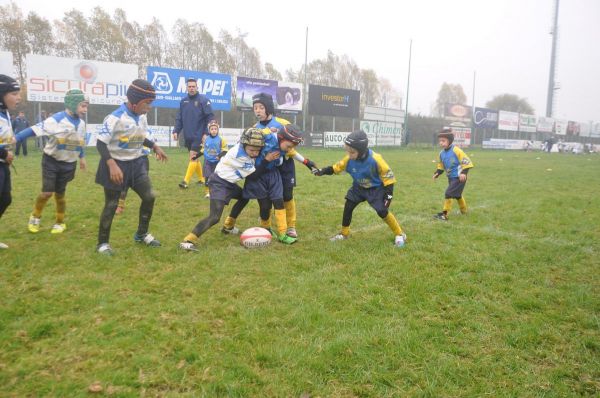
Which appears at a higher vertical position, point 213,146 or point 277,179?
point 213,146

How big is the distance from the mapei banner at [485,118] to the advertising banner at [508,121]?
2.98 ft

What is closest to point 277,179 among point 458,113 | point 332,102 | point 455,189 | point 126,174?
point 126,174

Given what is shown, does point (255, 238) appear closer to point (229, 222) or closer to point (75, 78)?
point (229, 222)

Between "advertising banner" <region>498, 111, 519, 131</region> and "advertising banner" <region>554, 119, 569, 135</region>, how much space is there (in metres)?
13.0

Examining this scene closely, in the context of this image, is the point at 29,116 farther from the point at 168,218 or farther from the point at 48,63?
the point at 168,218

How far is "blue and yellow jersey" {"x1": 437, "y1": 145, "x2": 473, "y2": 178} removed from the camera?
26.7ft

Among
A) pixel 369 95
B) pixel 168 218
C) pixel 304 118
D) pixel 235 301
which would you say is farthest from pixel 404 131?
pixel 235 301

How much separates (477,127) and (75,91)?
5070 centimetres

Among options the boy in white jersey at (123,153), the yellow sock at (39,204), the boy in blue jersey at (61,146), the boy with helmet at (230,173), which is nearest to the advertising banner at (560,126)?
the boy with helmet at (230,173)

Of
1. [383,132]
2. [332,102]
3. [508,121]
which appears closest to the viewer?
[332,102]

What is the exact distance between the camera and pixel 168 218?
7.30 meters

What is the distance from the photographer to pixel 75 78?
21.9 metres

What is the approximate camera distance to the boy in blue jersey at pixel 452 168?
8.02 meters

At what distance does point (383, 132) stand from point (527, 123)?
101ft
